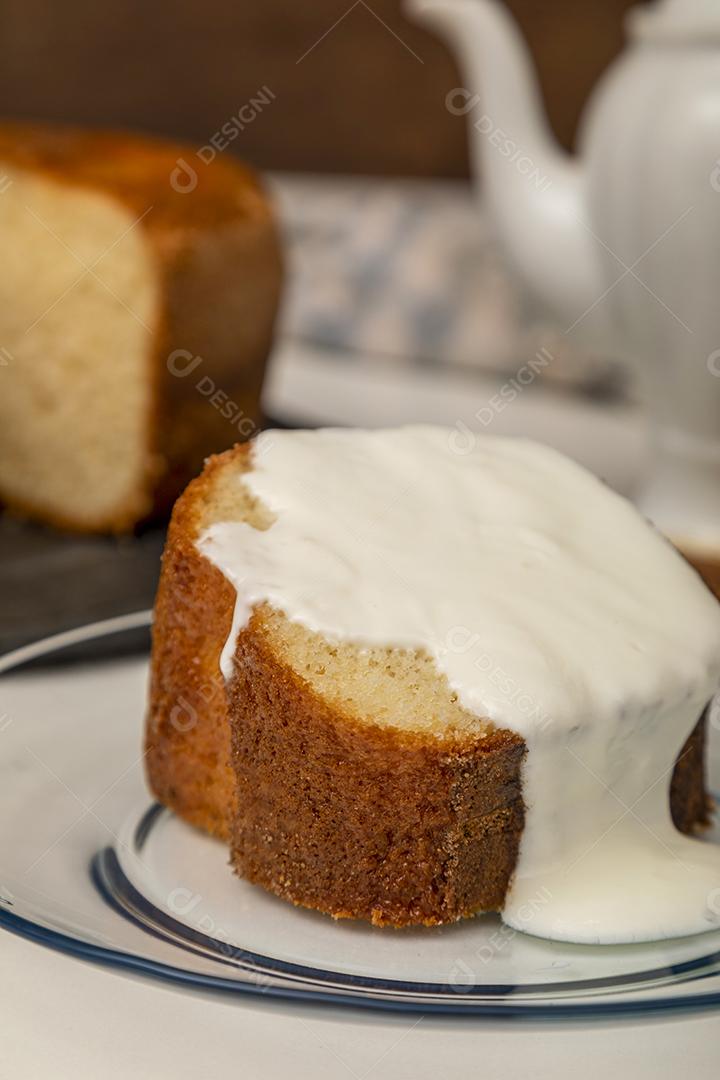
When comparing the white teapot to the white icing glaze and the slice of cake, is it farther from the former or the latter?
the white icing glaze

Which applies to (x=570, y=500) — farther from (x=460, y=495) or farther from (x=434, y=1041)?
(x=434, y=1041)

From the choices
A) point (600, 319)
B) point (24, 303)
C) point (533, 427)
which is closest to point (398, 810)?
point (600, 319)

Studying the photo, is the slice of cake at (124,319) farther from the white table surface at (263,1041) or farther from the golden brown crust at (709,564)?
the white table surface at (263,1041)

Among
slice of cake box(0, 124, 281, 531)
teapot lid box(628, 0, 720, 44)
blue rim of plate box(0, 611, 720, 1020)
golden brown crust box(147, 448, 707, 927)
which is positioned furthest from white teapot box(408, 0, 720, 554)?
blue rim of plate box(0, 611, 720, 1020)

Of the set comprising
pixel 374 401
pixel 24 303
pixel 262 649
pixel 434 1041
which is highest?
pixel 262 649

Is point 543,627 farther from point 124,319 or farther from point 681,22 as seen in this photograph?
point 124,319
